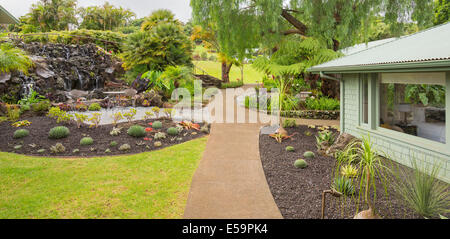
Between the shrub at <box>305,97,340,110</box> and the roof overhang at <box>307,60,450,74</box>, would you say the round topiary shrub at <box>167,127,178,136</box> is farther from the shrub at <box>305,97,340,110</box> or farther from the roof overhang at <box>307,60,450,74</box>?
the shrub at <box>305,97,340,110</box>

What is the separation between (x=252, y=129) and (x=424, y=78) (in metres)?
5.22

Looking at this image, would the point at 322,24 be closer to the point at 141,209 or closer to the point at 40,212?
the point at 141,209

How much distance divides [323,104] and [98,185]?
31.4 feet

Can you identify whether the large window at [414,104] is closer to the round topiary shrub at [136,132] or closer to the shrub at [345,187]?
the shrub at [345,187]

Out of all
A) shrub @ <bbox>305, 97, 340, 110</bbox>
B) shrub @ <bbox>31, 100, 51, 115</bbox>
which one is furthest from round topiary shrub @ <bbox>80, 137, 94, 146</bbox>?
shrub @ <bbox>305, 97, 340, 110</bbox>

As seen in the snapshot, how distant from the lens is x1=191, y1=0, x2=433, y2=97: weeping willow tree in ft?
36.7

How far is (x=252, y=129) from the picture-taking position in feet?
31.2

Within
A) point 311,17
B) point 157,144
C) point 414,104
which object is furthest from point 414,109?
point 311,17

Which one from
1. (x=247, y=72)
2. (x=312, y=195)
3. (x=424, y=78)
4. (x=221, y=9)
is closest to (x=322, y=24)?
(x=221, y=9)

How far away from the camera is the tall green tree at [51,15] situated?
107 feet

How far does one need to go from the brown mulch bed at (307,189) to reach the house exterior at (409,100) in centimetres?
68

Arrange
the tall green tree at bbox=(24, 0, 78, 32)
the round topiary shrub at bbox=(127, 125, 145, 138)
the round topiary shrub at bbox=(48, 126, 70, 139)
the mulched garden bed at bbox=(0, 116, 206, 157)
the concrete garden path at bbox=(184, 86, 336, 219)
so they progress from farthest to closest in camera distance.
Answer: the tall green tree at bbox=(24, 0, 78, 32) → the round topiary shrub at bbox=(127, 125, 145, 138) → the round topiary shrub at bbox=(48, 126, 70, 139) → the mulched garden bed at bbox=(0, 116, 206, 157) → the concrete garden path at bbox=(184, 86, 336, 219)

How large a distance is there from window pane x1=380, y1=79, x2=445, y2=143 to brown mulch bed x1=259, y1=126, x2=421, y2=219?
0.88 meters

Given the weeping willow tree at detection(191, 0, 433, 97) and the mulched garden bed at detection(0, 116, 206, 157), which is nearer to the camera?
the mulched garden bed at detection(0, 116, 206, 157)
